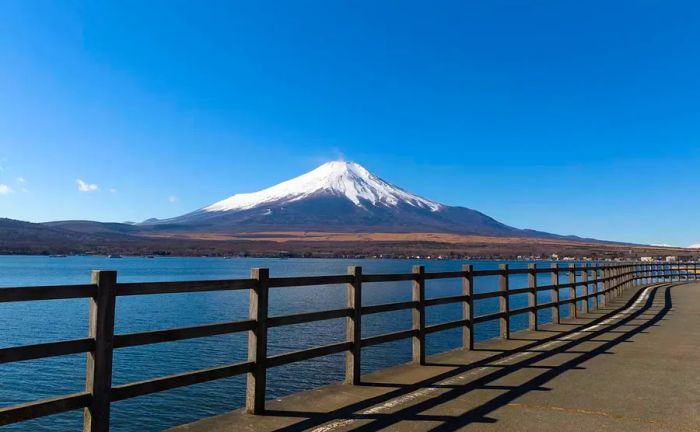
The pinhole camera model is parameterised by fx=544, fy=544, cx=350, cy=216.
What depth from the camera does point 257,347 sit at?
6.18m

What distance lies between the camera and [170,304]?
145 feet

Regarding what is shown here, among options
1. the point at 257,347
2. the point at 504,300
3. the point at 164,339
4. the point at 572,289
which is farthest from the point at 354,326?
the point at 572,289

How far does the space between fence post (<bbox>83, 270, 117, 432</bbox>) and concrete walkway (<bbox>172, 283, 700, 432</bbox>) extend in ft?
3.26

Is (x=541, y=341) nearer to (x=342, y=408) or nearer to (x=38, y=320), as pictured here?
(x=342, y=408)

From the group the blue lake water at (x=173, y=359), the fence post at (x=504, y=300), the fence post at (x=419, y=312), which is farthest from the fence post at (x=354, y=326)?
the blue lake water at (x=173, y=359)

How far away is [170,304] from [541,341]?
3803 cm

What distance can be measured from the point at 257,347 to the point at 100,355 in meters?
1.79

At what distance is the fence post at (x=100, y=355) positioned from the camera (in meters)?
4.80

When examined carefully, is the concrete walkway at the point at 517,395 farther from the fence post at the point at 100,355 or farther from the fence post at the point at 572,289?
the fence post at the point at 572,289

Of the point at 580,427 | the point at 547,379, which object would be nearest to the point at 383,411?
the point at 580,427

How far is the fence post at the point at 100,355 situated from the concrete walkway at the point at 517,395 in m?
0.99

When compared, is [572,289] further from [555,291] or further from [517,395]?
[517,395]

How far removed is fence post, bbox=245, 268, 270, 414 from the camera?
6129 mm

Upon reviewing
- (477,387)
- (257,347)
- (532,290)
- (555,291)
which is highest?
(532,290)
